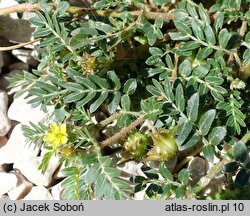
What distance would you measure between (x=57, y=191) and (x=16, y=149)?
1.14ft

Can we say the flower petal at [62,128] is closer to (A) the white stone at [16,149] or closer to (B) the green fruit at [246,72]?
(A) the white stone at [16,149]

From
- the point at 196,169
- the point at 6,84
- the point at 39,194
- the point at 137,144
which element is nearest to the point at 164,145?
the point at 137,144

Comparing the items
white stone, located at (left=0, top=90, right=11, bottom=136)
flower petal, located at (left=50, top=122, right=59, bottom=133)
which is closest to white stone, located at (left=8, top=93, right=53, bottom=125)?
white stone, located at (left=0, top=90, right=11, bottom=136)

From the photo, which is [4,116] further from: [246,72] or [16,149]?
[246,72]

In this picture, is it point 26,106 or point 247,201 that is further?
point 26,106

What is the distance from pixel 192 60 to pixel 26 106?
37.4 inches

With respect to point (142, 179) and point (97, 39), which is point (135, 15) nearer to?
point (97, 39)

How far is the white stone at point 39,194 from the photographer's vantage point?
3.02m

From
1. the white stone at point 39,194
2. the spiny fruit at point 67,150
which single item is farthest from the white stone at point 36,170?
the spiny fruit at point 67,150

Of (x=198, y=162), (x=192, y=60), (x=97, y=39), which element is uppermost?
(x=97, y=39)

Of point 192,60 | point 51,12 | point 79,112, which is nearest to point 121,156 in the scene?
point 79,112

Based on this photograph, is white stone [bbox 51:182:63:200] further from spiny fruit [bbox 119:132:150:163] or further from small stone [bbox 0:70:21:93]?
small stone [bbox 0:70:21:93]

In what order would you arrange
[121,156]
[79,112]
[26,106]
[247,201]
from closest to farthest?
[247,201] < [79,112] < [121,156] < [26,106]

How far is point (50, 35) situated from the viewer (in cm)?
290
